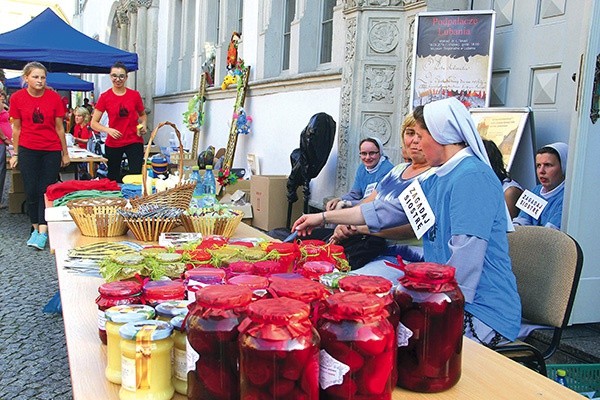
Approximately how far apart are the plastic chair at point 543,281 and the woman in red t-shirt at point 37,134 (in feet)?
15.3

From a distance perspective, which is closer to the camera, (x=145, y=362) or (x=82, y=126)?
(x=145, y=362)

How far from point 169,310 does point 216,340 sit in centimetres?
32

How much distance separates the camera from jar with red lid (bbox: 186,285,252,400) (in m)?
1.11

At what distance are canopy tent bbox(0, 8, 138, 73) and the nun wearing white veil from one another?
7302 mm

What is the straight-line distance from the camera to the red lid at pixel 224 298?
1.11 m

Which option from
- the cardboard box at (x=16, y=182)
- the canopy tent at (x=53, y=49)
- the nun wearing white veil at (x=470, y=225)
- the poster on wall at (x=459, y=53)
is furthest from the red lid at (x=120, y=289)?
the canopy tent at (x=53, y=49)

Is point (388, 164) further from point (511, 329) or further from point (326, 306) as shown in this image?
point (326, 306)

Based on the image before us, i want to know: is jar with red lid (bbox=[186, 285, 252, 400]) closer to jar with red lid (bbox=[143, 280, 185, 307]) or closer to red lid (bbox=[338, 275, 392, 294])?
red lid (bbox=[338, 275, 392, 294])

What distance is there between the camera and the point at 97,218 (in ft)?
9.64

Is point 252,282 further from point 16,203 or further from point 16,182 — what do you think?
point 16,203

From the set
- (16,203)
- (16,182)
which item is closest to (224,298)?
(16,182)

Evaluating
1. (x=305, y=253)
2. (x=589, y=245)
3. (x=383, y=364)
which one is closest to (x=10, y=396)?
Result: (x=305, y=253)

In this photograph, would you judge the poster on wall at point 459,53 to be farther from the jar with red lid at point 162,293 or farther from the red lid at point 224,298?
the red lid at point 224,298

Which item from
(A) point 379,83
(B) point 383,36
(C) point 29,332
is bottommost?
(C) point 29,332
